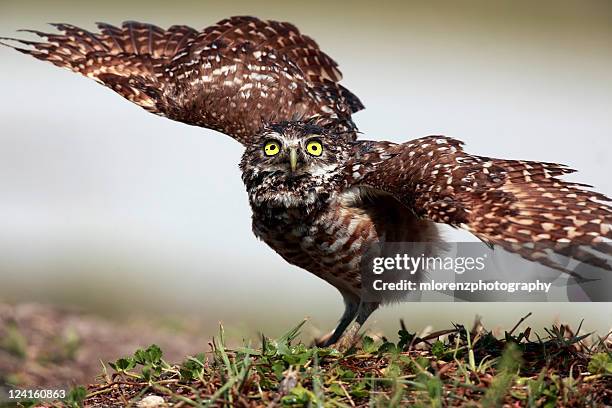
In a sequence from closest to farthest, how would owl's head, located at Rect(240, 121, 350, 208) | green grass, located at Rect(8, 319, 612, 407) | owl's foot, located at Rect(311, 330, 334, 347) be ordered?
1. green grass, located at Rect(8, 319, 612, 407)
2. owl's head, located at Rect(240, 121, 350, 208)
3. owl's foot, located at Rect(311, 330, 334, 347)

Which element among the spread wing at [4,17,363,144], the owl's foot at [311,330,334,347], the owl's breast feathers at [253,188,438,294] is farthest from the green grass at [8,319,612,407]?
the spread wing at [4,17,363,144]

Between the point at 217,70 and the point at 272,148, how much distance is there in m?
1.69

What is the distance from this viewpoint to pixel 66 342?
616 cm

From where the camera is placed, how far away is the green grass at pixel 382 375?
131 inches

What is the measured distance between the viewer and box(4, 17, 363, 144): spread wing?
252 inches

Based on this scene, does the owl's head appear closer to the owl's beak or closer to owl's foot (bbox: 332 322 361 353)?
the owl's beak

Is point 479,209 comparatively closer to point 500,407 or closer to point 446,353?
point 446,353

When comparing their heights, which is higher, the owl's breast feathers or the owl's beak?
the owl's beak

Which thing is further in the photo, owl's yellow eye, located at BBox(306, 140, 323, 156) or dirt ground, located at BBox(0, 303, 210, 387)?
dirt ground, located at BBox(0, 303, 210, 387)

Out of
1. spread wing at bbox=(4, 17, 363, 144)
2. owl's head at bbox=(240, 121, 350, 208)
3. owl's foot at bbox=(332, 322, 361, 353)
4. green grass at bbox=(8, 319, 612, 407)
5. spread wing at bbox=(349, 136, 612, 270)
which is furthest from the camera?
spread wing at bbox=(4, 17, 363, 144)

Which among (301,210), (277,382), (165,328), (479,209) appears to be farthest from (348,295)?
(165,328)

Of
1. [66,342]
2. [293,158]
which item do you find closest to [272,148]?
[293,158]

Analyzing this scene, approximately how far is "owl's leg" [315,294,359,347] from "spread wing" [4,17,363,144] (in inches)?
48.3

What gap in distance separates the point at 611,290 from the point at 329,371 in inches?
58.7
